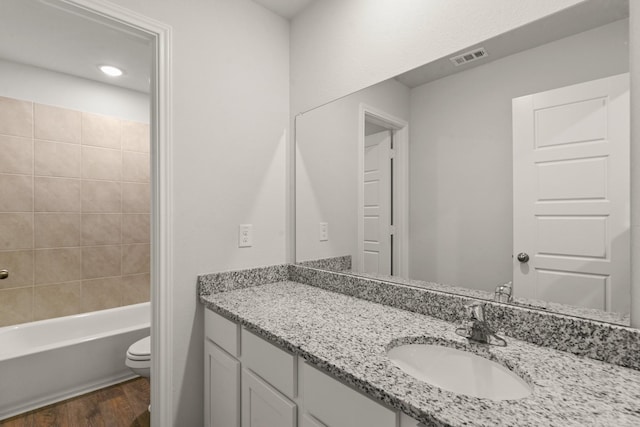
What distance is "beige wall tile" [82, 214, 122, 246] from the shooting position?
110 inches

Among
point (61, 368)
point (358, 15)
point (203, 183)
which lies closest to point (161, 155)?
point (203, 183)

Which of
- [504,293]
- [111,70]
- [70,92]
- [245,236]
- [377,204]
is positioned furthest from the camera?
[70,92]

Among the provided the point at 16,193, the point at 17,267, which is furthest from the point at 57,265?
the point at 16,193

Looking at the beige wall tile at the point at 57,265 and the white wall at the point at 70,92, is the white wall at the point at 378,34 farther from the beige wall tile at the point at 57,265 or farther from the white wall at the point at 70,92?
the beige wall tile at the point at 57,265

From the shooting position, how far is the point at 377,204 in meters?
1.50

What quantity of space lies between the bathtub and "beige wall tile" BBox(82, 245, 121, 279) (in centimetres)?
36

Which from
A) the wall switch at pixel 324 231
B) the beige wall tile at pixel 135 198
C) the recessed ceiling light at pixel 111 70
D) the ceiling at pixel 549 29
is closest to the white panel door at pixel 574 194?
the ceiling at pixel 549 29

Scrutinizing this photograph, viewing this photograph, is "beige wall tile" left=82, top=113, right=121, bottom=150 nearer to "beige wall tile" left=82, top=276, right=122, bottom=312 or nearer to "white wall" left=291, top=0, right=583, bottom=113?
"beige wall tile" left=82, top=276, right=122, bottom=312

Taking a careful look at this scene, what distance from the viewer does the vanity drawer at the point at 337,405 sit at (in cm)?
75

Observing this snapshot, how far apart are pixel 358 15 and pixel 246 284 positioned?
1501 mm

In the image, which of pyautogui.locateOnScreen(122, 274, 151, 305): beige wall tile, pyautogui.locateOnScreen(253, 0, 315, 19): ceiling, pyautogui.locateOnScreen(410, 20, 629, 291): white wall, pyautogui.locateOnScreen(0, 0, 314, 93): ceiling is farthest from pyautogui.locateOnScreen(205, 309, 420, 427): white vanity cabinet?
pyautogui.locateOnScreen(122, 274, 151, 305): beige wall tile

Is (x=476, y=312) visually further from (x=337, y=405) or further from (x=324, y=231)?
(x=324, y=231)

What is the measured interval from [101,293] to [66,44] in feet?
6.69

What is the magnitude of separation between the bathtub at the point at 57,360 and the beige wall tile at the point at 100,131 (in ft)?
5.05
